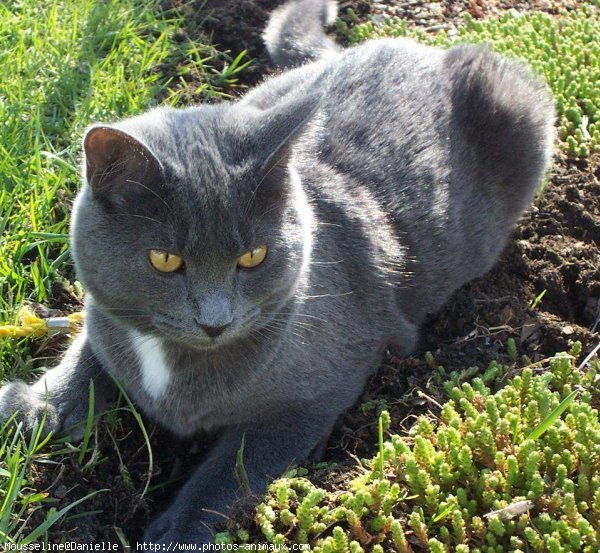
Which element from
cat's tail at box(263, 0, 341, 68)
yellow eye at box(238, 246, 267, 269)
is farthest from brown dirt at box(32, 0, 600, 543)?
yellow eye at box(238, 246, 267, 269)

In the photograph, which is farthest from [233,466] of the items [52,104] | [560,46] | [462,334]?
[560,46]

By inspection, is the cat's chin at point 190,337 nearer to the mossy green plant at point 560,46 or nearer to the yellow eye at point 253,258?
the yellow eye at point 253,258

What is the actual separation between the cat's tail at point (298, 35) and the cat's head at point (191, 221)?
1624 mm

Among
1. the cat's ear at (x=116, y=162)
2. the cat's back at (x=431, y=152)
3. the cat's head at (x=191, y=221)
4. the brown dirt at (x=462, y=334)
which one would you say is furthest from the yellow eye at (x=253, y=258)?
the brown dirt at (x=462, y=334)

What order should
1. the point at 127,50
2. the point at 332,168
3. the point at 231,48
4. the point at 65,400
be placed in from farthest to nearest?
the point at 231,48 → the point at 127,50 → the point at 332,168 → the point at 65,400

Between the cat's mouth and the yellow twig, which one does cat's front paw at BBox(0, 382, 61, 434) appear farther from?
the cat's mouth

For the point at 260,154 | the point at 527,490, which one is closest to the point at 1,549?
the point at 260,154

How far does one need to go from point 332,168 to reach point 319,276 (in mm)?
421

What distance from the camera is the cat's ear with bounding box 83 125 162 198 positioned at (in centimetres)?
202

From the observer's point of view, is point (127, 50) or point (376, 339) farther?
point (127, 50)

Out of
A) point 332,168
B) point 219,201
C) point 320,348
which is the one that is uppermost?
point 219,201

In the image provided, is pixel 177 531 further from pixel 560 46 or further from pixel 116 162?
pixel 560 46

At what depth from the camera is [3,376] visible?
2.78m

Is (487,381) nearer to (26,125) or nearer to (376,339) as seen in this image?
(376,339)
